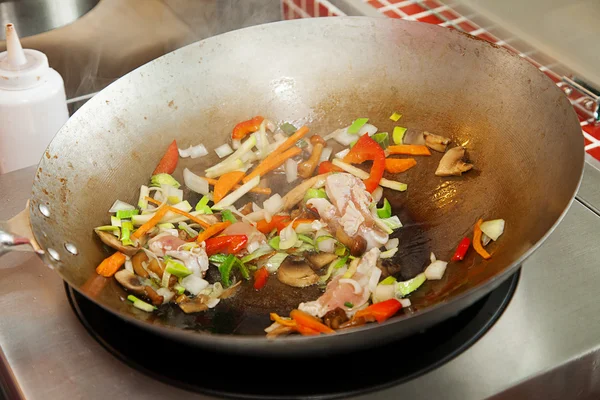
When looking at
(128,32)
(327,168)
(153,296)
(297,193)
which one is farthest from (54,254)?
(128,32)

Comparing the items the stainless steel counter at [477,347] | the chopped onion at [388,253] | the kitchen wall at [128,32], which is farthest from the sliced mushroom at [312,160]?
the kitchen wall at [128,32]

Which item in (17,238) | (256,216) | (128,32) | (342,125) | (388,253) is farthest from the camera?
(128,32)

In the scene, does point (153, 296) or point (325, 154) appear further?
point (325, 154)

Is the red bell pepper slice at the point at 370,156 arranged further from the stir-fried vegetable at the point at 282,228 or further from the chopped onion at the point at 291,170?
the chopped onion at the point at 291,170

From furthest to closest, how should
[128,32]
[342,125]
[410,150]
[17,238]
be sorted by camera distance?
1. [128,32]
2. [342,125]
3. [410,150]
4. [17,238]

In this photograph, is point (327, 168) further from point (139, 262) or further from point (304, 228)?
point (139, 262)

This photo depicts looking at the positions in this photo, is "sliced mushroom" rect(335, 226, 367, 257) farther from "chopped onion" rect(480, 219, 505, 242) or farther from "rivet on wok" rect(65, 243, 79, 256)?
"rivet on wok" rect(65, 243, 79, 256)

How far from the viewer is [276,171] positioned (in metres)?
1.57

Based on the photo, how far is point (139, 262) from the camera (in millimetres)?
1279

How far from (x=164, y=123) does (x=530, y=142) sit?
79 centimetres

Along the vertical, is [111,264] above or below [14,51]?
below

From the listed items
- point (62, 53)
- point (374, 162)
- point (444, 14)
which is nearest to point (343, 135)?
point (374, 162)

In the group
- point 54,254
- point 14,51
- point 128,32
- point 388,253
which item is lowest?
point 128,32

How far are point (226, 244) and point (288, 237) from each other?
124mm
